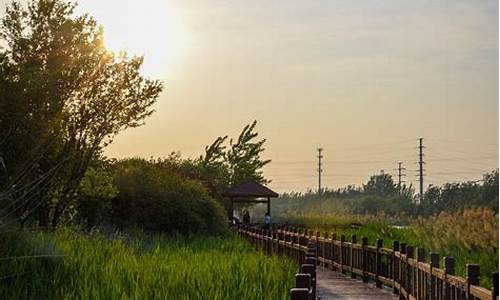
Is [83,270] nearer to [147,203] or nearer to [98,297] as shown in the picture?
[98,297]

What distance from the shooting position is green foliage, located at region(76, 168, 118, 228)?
26.9m

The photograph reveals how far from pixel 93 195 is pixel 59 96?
6837 mm

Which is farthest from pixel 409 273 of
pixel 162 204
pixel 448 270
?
pixel 162 204

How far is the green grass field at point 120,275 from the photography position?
11375mm

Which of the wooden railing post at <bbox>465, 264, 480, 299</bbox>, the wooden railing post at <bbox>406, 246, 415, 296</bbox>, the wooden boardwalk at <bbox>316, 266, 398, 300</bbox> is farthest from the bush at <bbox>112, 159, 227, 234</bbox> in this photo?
the wooden railing post at <bbox>465, 264, 480, 299</bbox>

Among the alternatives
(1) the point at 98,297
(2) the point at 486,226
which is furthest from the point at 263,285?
(2) the point at 486,226

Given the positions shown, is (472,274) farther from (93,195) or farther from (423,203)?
(423,203)

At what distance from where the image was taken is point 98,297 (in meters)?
10.8

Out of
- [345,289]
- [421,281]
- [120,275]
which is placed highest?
[421,281]

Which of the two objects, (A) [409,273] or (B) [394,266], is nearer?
(A) [409,273]

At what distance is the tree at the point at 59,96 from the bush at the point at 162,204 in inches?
219

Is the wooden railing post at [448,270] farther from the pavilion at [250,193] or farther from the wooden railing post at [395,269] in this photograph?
the pavilion at [250,193]

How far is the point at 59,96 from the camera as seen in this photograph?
2070cm

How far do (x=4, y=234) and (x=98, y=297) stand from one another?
3275 millimetres
